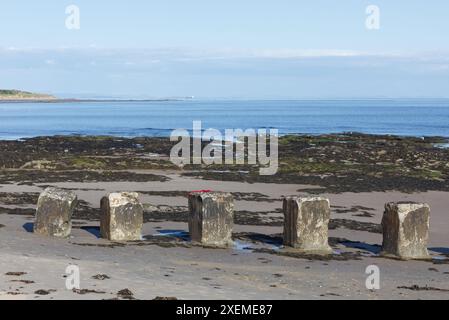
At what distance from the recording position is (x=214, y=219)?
49.2ft

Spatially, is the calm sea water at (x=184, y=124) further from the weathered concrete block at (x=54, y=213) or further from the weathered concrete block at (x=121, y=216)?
the weathered concrete block at (x=121, y=216)

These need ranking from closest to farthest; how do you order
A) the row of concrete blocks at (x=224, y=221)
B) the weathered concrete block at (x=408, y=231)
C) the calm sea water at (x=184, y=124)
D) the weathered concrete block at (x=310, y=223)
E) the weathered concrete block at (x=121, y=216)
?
the weathered concrete block at (x=408, y=231)
the row of concrete blocks at (x=224, y=221)
the weathered concrete block at (x=310, y=223)
the weathered concrete block at (x=121, y=216)
the calm sea water at (x=184, y=124)

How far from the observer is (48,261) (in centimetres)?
1241

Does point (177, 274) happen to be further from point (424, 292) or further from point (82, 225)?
point (82, 225)

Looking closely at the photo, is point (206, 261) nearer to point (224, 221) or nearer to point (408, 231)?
point (224, 221)

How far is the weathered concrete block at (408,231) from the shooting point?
14.4 m

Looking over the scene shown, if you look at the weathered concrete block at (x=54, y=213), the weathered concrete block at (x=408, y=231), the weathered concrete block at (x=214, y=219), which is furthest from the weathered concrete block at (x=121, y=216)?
the weathered concrete block at (x=408, y=231)

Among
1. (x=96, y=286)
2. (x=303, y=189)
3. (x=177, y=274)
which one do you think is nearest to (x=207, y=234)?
(x=177, y=274)

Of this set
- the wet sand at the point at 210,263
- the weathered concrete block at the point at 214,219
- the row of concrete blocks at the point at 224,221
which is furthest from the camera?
the weathered concrete block at the point at 214,219

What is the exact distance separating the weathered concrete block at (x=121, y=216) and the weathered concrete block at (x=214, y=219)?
1173mm

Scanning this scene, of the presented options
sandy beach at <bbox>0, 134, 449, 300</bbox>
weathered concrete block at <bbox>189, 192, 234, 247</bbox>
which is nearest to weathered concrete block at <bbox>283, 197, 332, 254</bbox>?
sandy beach at <bbox>0, 134, 449, 300</bbox>

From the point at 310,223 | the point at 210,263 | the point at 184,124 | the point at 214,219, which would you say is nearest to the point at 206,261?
the point at 210,263

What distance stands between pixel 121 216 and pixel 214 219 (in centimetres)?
185
